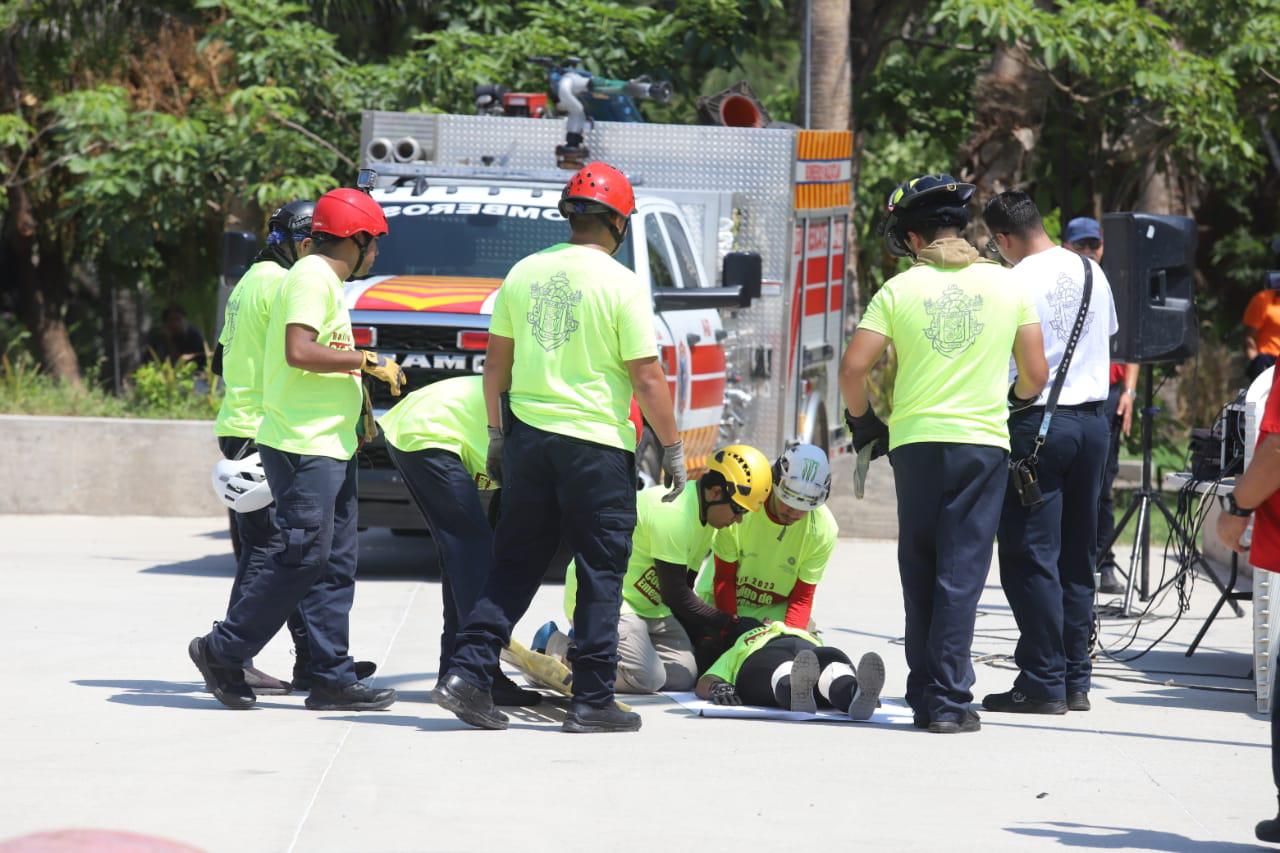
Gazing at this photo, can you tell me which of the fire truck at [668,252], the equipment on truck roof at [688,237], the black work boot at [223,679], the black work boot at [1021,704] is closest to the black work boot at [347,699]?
the black work boot at [223,679]

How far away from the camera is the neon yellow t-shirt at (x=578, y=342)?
247 inches

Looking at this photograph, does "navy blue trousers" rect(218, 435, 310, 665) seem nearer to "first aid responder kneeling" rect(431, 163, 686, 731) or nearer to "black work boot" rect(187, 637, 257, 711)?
"black work boot" rect(187, 637, 257, 711)

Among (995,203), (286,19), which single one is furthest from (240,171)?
(995,203)

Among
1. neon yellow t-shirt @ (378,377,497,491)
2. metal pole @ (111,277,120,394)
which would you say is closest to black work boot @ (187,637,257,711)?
neon yellow t-shirt @ (378,377,497,491)

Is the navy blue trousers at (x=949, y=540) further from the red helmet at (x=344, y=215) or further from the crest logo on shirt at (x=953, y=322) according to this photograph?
the red helmet at (x=344, y=215)

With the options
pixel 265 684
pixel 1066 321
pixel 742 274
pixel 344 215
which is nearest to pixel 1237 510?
pixel 1066 321

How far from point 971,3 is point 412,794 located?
423 inches

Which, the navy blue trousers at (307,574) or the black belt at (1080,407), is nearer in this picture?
the navy blue trousers at (307,574)

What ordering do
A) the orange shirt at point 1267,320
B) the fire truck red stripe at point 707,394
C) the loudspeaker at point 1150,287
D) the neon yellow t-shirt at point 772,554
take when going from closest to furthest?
the neon yellow t-shirt at point 772,554
the loudspeaker at point 1150,287
the fire truck red stripe at point 707,394
the orange shirt at point 1267,320

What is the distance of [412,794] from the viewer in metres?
5.46

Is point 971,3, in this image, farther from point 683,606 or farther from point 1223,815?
point 1223,815

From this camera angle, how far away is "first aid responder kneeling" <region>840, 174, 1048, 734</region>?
6.55m

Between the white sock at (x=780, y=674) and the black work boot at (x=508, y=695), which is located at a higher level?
the white sock at (x=780, y=674)

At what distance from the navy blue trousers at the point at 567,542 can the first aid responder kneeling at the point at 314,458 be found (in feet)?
1.98
